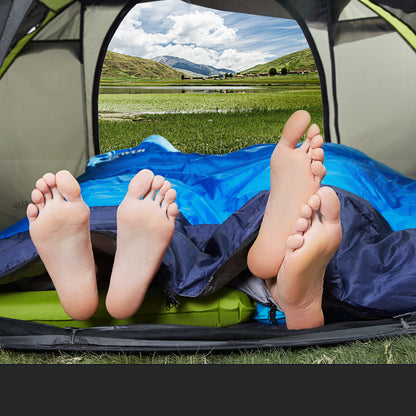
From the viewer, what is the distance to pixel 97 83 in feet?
8.39

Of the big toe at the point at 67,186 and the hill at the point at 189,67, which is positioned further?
the hill at the point at 189,67

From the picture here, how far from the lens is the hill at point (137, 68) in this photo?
5082 millimetres

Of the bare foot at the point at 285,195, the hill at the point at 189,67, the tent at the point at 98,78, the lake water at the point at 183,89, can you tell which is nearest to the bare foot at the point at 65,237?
the bare foot at the point at 285,195

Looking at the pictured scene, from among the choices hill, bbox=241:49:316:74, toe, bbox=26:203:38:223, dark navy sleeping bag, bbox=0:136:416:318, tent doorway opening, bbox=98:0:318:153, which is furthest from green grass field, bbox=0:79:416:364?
toe, bbox=26:203:38:223

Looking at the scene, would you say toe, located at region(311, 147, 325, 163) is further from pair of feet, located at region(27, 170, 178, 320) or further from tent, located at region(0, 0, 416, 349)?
tent, located at region(0, 0, 416, 349)

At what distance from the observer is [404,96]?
88.7 inches

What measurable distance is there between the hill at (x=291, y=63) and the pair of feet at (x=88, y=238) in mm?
4291

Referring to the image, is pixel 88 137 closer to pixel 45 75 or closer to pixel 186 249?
pixel 45 75

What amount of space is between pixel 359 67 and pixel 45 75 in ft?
4.88

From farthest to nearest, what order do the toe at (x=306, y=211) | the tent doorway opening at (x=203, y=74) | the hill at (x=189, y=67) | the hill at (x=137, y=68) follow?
the hill at (x=189, y=67), the hill at (x=137, y=68), the tent doorway opening at (x=203, y=74), the toe at (x=306, y=211)

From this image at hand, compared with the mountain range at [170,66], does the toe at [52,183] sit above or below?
below

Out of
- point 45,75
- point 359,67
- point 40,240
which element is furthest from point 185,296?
point 359,67

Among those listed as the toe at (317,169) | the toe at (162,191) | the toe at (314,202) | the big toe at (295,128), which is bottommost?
the toe at (314,202)

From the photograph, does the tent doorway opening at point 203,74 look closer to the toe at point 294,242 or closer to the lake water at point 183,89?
the lake water at point 183,89
